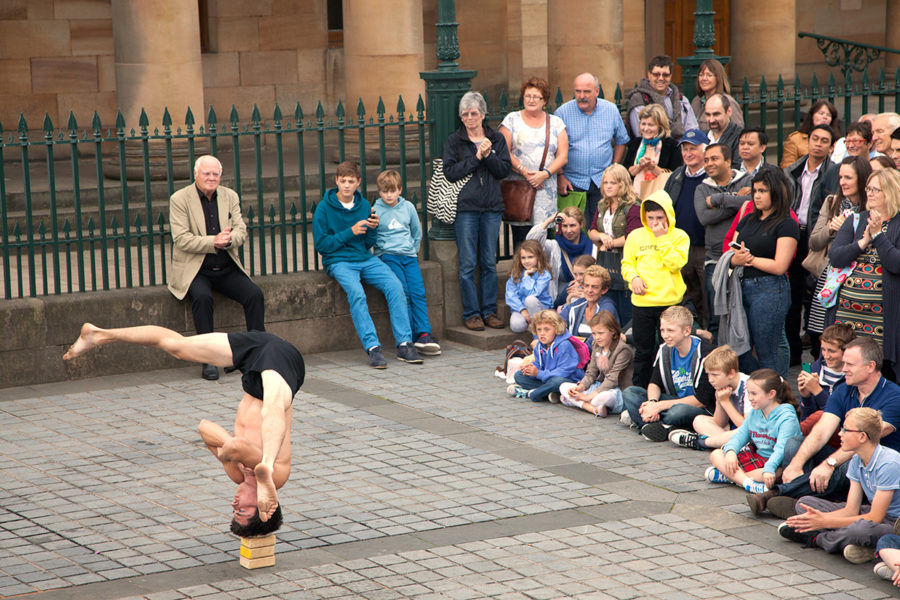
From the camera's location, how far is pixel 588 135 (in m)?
12.2

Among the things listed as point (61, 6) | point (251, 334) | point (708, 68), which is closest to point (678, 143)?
point (708, 68)

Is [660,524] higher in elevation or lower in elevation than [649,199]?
lower

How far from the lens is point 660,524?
7.79 metres

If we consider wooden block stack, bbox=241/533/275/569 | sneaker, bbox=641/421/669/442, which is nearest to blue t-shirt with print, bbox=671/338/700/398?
sneaker, bbox=641/421/669/442

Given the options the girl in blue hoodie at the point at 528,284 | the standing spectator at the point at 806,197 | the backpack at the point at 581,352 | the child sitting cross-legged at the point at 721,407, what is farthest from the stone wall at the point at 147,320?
the child sitting cross-legged at the point at 721,407

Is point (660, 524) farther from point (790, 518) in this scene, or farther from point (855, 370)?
point (855, 370)

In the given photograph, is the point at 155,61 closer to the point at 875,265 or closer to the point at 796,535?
the point at 875,265

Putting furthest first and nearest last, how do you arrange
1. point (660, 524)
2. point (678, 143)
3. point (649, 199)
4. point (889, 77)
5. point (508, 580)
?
point (889, 77)
point (678, 143)
point (649, 199)
point (660, 524)
point (508, 580)

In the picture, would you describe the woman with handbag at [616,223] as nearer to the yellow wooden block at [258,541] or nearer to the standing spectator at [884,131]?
the standing spectator at [884,131]

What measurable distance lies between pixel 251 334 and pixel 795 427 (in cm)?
321

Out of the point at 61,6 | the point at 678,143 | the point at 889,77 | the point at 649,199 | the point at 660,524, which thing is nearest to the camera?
the point at 660,524

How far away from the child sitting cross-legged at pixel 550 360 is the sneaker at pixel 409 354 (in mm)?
1409

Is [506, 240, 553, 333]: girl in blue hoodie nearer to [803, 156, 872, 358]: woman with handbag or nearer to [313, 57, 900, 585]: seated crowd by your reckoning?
[313, 57, 900, 585]: seated crowd

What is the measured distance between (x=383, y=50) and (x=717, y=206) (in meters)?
6.55
